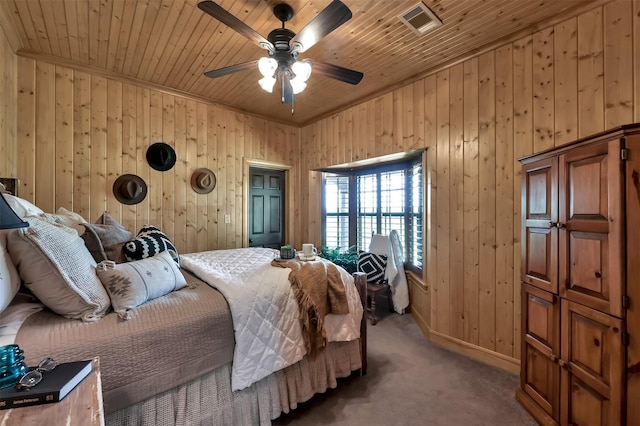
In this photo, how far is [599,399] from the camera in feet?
4.39

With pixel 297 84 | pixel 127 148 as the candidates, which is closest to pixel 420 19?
pixel 297 84

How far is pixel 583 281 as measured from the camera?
1.41m

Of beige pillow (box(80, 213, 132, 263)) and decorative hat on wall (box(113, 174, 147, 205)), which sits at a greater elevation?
decorative hat on wall (box(113, 174, 147, 205))

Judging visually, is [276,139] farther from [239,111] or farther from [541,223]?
[541,223]

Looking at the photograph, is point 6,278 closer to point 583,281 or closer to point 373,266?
point 583,281

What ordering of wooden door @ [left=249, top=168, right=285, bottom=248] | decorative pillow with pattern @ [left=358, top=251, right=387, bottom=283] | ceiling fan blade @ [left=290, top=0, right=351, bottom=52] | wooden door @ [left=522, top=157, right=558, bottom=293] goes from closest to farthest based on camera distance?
ceiling fan blade @ [left=290, top=0, right=351, bottom=52]
wooden door @ [left=522, top=157, right=558, bottom=293]
decorative pillow with pattern @ [left=358, top=251, right=387, bottom=283]
wooden door @ [left=249, top=168, right=285, bottom=248]

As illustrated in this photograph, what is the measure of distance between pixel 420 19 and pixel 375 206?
7.87 feet

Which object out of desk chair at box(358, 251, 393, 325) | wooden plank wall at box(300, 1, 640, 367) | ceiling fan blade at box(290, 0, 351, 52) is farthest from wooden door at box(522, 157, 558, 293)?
desk chair at box(358, 251, 393, 325)

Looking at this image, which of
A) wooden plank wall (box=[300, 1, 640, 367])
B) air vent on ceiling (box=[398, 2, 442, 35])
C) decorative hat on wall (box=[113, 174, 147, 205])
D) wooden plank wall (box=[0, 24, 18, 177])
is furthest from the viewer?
decorative hat on wall (box=[113, 174, 147, 205])

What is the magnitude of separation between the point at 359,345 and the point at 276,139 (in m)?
3.15

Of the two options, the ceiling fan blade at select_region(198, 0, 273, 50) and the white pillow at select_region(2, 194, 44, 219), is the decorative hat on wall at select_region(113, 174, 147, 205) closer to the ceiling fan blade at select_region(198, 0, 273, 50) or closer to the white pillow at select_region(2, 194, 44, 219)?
the white pillow at select_region(2, 194, 44, 219)

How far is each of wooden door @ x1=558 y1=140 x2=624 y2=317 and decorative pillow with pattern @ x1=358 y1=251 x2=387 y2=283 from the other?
196 cm

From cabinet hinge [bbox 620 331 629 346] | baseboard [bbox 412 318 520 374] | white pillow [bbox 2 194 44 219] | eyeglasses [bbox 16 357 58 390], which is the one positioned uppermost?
white pillow [bbox 2 194 44 219]

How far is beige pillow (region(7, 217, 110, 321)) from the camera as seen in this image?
116 centimetres
